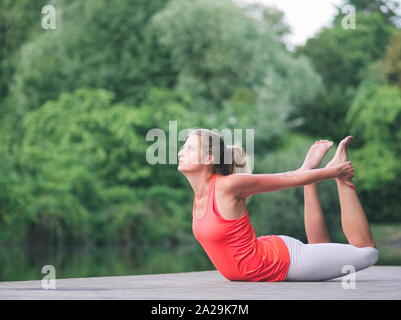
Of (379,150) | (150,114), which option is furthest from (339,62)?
(150,114)

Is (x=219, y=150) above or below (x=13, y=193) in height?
below

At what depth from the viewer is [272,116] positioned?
2741 centimetres

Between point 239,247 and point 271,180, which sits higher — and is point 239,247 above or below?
below

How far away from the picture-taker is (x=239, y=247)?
186 inches

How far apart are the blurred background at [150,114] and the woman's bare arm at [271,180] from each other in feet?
49.3

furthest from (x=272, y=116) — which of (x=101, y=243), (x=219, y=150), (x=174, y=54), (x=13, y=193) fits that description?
(x=219, y=150)

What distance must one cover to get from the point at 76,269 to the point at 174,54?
15.9 meters

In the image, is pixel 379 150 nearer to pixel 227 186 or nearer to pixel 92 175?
pixel 92 175

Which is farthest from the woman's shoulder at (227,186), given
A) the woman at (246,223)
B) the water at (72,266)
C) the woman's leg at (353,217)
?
the water at (72,266)

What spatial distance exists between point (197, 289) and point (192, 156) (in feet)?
2.50

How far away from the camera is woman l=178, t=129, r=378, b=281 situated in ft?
15.2

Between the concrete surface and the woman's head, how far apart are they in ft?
2.13
